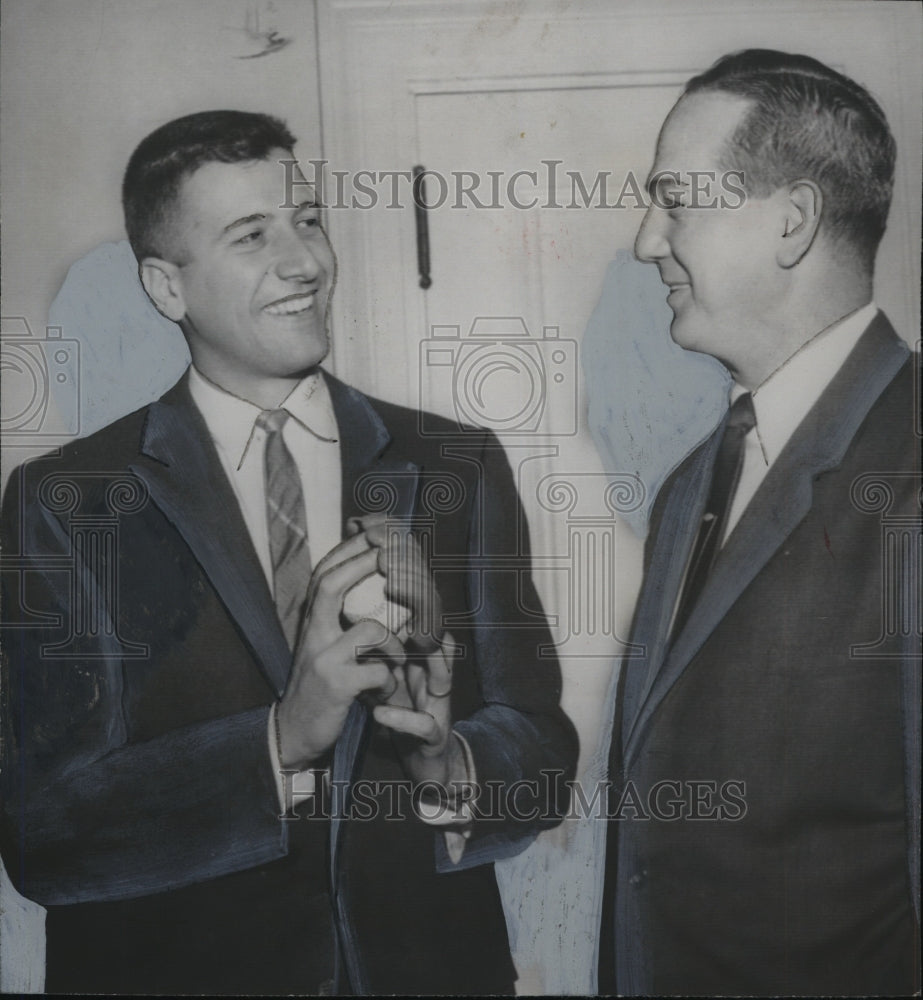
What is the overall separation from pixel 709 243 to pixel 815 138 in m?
0.35

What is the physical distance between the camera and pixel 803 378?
2.83 m

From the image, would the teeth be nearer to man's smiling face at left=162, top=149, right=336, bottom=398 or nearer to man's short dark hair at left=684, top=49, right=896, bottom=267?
man's smiling face at left=162, top=149, right=336, bottom=398

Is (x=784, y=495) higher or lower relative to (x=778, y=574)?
higher

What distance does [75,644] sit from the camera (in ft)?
9.46

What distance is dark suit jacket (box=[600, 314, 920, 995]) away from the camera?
2.80 metres

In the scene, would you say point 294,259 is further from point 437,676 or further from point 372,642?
point 437,676

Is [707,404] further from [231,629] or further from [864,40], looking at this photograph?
[231,629]

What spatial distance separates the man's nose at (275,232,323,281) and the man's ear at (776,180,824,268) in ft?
3.65

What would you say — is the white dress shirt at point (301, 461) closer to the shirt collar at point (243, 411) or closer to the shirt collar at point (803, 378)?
the shirt collar at point (243, 411)

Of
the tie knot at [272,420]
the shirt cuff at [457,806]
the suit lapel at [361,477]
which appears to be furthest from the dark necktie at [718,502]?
the tie knot at [272,420]

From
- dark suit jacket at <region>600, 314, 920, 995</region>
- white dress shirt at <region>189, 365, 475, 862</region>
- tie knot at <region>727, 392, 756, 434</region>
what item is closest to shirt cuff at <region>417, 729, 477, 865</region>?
white dress shirt at <region>189, 365, 475, 862</region>

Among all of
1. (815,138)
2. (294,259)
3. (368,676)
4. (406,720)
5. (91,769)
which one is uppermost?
(815,138)

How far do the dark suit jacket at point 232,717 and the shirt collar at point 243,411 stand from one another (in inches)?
1.2
